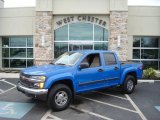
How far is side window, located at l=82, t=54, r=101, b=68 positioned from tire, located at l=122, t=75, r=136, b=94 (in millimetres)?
1913

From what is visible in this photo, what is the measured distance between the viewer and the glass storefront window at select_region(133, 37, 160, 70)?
19828 millimetres

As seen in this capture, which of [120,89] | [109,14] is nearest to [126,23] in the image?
[109,14]

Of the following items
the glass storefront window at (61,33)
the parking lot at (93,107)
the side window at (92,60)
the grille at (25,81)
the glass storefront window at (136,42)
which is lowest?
the parking lot at (93,107)

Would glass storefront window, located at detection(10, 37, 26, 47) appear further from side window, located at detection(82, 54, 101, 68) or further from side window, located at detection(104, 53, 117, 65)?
side window, located at detection(82, 54, 101, 68)

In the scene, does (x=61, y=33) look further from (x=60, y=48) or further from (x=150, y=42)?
(x=150, y=42)

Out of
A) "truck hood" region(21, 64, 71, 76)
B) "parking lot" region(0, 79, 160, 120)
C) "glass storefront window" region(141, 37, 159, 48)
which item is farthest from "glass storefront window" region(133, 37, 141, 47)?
"truck hood" region(21, 64, 71, 76)

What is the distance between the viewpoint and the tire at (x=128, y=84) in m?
10.4

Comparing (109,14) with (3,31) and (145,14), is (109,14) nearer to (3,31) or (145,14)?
(145,14)

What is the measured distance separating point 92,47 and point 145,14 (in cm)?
508

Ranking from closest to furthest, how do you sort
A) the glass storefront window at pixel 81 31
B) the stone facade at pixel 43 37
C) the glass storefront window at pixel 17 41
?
the stone facade at pixel 43 37 < the glass storefront window at pixel 81 31 < the glass storefront window at pixel 17 41

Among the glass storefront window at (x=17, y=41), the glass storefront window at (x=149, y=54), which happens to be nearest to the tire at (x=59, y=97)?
the glass storefront window at (x=149, y=54)

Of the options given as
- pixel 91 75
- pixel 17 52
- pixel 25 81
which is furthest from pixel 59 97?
pixel 17 52

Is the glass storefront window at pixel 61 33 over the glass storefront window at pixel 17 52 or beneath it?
over

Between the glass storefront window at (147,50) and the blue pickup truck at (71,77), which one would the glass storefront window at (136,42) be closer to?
the glass storefront window at (147,50)
